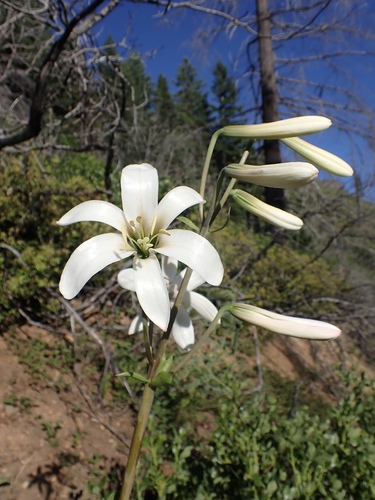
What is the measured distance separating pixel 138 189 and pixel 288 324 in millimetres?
417

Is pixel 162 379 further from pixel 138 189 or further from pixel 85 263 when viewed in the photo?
pixel 138 189

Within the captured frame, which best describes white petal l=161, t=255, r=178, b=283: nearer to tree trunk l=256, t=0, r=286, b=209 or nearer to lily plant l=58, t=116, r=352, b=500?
lily plant l=58, t=116, r=352, b=500

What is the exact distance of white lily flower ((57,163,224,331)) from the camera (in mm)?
673

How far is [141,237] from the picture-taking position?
848 millimetres

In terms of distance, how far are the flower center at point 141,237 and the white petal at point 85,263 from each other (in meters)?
0.05

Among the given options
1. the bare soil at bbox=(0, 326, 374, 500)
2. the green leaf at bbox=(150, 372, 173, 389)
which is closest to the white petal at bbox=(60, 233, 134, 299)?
the green leaf at bbox=(150, 372, 173, 389)

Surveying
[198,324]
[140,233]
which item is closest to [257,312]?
[140,233]

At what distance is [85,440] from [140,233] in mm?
1992

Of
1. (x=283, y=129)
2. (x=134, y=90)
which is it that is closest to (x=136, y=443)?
(x=283, y=129)

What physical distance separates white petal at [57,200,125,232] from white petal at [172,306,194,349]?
0.25 meters

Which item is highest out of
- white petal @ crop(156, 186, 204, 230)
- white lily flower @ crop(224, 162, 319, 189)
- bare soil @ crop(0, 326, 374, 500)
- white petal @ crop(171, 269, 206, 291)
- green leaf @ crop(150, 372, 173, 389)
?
white lily flower @ crop(224, 162, 319, 189)

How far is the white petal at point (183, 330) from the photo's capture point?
34.8 inches

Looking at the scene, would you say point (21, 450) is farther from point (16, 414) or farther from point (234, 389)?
point (234, 389)

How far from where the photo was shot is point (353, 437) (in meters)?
1.35
